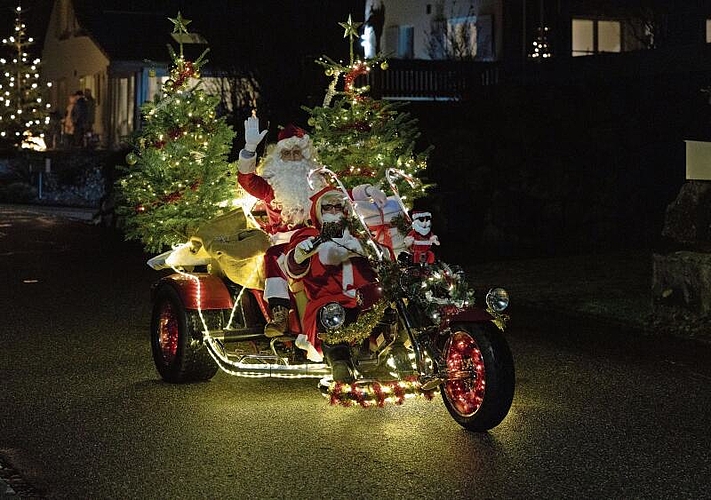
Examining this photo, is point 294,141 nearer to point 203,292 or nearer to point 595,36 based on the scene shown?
point 203,292

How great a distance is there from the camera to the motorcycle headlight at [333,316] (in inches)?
301

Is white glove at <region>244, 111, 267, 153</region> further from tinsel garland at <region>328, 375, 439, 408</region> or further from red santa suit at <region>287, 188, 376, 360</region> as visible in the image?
tinsel garland at <region>328, 375, 439, 408</region>

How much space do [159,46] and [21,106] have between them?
6710mm

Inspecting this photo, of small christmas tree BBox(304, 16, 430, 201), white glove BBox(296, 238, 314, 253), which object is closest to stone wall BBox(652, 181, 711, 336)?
small christmas tree BBox(304, 16, 430, 201)

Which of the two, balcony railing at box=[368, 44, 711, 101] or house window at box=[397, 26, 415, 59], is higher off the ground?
house window at box=[397, 26, 415, 59]

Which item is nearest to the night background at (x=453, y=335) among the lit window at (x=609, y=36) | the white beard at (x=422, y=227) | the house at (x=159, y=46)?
the white beard at (x=422, y=227)

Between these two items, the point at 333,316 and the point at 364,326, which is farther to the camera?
the point at 364,326

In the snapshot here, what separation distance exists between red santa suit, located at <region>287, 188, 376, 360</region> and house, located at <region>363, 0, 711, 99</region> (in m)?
20.2

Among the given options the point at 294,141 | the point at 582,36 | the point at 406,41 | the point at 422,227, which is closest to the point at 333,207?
the point at 422,227

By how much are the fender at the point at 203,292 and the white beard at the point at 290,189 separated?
2.28 ft

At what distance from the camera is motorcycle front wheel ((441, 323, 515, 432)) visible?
7.11 m

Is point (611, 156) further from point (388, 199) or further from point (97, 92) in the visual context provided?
point (97, 92)

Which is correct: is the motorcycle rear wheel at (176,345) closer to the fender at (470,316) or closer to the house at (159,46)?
the fender at (470,316)

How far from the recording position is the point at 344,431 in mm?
7523
